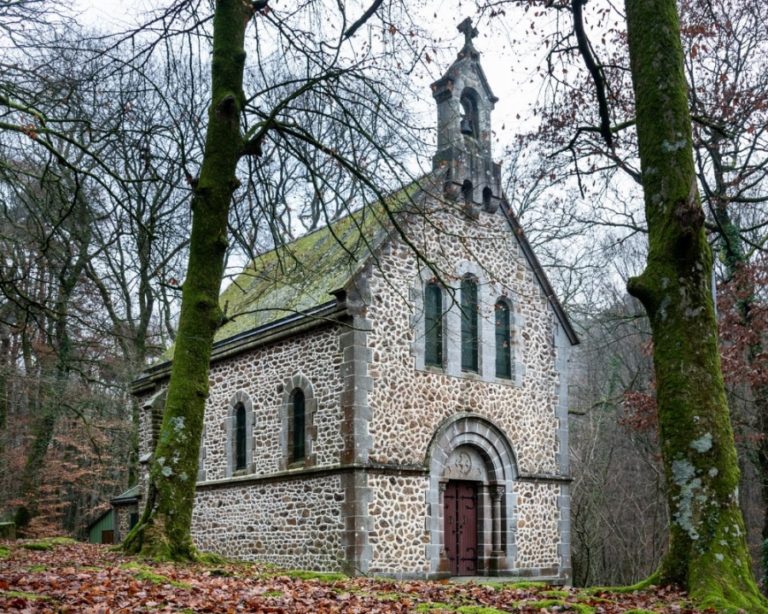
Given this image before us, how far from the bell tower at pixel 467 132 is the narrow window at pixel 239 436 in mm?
7574

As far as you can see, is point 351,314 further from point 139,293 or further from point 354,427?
point 139,293

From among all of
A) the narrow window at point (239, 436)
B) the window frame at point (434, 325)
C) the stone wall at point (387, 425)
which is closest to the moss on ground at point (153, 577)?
the stone wall at point (387, 425)

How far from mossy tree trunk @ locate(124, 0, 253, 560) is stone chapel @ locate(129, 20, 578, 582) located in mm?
5166

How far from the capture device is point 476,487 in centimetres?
2022

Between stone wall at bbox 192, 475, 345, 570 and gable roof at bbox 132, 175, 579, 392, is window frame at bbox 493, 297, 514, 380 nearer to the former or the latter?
gable roof at bbox 132, 175, 579, 392

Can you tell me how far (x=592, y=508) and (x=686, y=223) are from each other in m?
22.0

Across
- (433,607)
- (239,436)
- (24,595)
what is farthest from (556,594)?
(239,436)

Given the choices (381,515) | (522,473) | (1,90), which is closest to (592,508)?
(522,473)

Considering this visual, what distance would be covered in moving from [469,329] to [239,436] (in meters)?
6.45

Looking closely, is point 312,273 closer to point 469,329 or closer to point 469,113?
point 469,329

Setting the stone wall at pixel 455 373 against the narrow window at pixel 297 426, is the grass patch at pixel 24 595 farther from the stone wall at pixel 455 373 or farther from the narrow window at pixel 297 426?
the narrow window at pixel 297 426

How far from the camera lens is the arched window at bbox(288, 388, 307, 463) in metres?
19.4

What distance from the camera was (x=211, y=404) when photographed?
74.5 feet

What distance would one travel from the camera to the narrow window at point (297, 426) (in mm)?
19359
